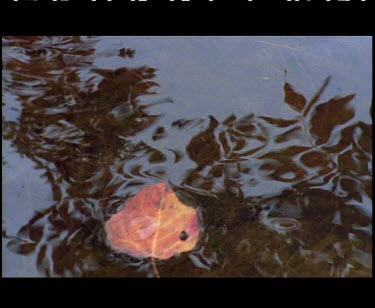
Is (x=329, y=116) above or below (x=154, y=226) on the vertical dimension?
above

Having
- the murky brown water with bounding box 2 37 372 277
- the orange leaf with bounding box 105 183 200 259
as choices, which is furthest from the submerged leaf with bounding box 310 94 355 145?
the orange leaf with bounding box 105 183 200 259

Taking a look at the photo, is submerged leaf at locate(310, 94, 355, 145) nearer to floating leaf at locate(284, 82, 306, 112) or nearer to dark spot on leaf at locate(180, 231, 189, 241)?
floating leaf at locate(284, 82, 306, 112)

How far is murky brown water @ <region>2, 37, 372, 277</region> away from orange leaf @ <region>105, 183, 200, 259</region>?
4cm

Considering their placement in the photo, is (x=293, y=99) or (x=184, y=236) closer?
(x=184, y=236)

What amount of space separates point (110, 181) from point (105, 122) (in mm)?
300

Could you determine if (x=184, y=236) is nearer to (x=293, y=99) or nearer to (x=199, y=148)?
(x=199, y=148)

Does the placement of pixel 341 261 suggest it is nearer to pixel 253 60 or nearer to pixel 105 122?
pixel 253 60

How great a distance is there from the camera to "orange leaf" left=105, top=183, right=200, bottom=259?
2.04 metres

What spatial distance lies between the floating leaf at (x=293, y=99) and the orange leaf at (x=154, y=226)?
2.43 feet

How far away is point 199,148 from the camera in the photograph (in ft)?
6.95

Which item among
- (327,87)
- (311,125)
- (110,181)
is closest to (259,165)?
(311,125)

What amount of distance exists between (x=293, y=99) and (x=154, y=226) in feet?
3.14

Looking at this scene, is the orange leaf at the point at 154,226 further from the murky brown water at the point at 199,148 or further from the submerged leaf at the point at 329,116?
the submerged leaf at the point at 329,116

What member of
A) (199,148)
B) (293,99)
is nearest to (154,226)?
(199,148)
